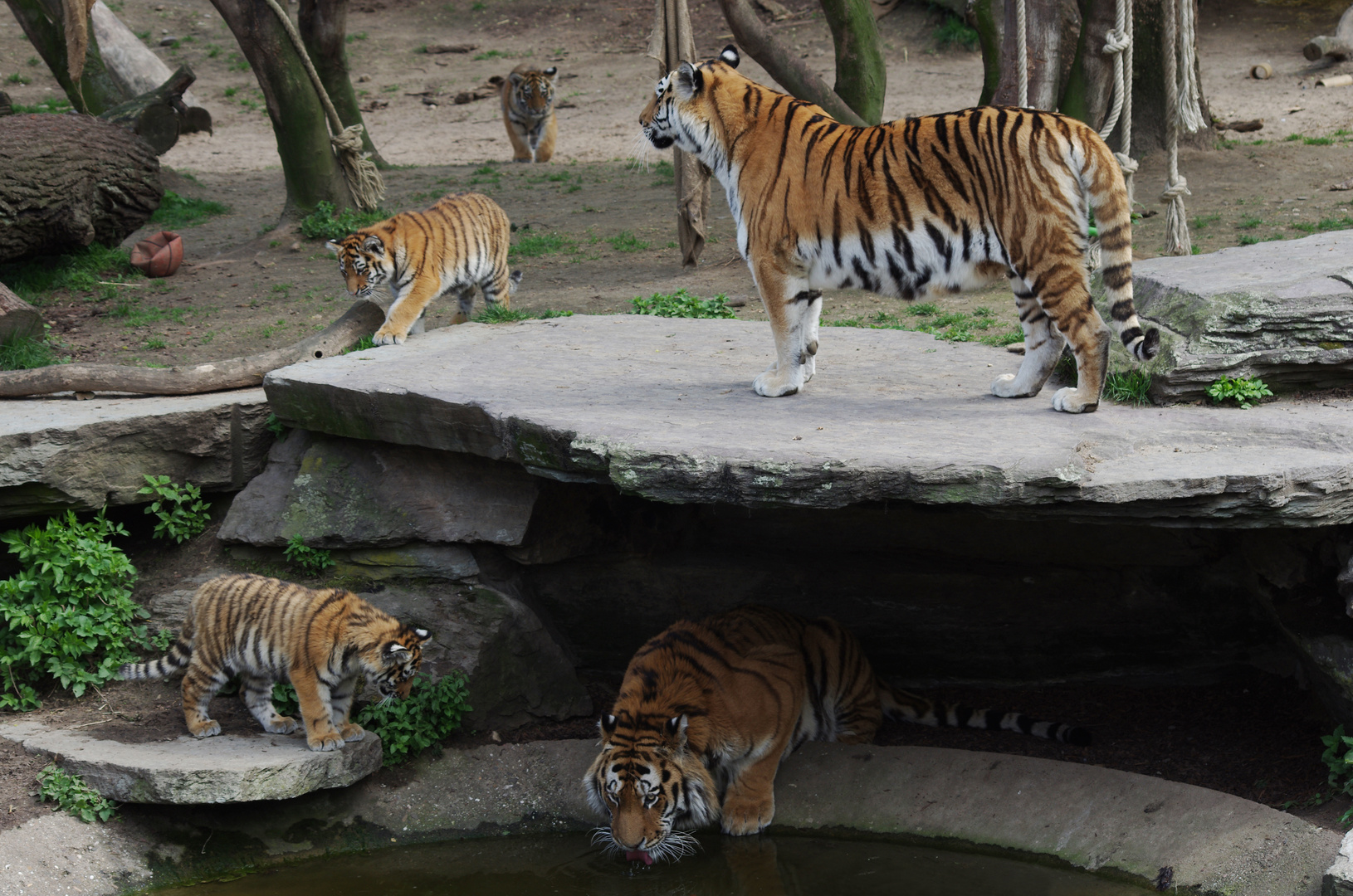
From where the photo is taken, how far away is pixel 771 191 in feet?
16.6

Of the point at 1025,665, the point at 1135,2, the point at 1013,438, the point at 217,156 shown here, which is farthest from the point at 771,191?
the point at 217,156

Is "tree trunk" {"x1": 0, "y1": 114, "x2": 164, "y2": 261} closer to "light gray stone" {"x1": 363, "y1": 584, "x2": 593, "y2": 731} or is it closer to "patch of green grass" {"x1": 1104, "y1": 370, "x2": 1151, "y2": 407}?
"light gray stone" {"x1": 363, "y1": 584, "x2": 593, "y2": 731}

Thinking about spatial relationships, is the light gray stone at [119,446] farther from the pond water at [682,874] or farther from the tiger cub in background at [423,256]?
the pond water at [682,874]

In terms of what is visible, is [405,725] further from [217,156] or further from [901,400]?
[217,156]

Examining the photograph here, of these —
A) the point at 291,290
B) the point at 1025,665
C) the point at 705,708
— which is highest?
the point at 291,290

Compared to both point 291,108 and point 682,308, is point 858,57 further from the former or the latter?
point 291,108

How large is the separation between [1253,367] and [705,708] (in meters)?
2.57

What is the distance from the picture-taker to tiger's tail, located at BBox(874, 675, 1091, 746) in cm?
505

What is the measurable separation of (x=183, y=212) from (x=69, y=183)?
8.71 ft

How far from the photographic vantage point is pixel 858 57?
9.89 m

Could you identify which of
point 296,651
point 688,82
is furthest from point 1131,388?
point 296,651

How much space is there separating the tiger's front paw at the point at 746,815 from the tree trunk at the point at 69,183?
747cm

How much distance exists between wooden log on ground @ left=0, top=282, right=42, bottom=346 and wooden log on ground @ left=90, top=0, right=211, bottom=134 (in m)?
7.72

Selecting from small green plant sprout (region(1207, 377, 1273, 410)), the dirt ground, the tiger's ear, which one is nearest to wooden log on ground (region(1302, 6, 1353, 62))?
the dirt ground
